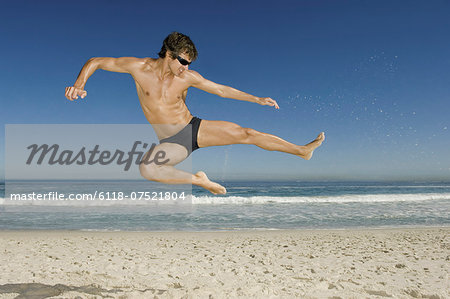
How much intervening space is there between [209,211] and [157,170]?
1548 cm

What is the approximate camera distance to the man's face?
3.10 meters

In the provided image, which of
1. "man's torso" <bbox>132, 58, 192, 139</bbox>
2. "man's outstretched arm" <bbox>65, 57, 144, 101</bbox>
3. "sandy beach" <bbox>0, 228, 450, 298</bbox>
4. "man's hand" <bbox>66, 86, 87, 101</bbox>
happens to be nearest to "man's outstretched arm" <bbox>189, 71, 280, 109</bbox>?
"man's torso" <bbox>132, 58, 192, 139</bbox>

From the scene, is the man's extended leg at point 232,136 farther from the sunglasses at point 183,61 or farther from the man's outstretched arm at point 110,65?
the man's outstretched arm at point 110,65

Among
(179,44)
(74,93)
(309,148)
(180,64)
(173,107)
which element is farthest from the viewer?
(309,148)

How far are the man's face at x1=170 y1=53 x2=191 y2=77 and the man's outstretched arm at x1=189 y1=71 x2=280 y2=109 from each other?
6.3 inches

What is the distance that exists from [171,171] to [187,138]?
375 mm

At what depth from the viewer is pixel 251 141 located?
3480 millimetres

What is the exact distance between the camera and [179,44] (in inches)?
120

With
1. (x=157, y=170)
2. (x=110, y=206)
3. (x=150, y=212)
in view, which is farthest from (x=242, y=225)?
(x=157, y=170)

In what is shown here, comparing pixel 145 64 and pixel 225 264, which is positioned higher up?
pixel 145 64

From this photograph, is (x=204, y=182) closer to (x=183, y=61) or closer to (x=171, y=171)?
(x=171, y=171)

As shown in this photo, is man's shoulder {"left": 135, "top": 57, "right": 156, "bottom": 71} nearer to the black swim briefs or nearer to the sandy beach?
the black swim briefs

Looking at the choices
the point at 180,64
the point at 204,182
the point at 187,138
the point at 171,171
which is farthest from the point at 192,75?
the point at 204,182

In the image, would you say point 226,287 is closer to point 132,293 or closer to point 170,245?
point 132,293
